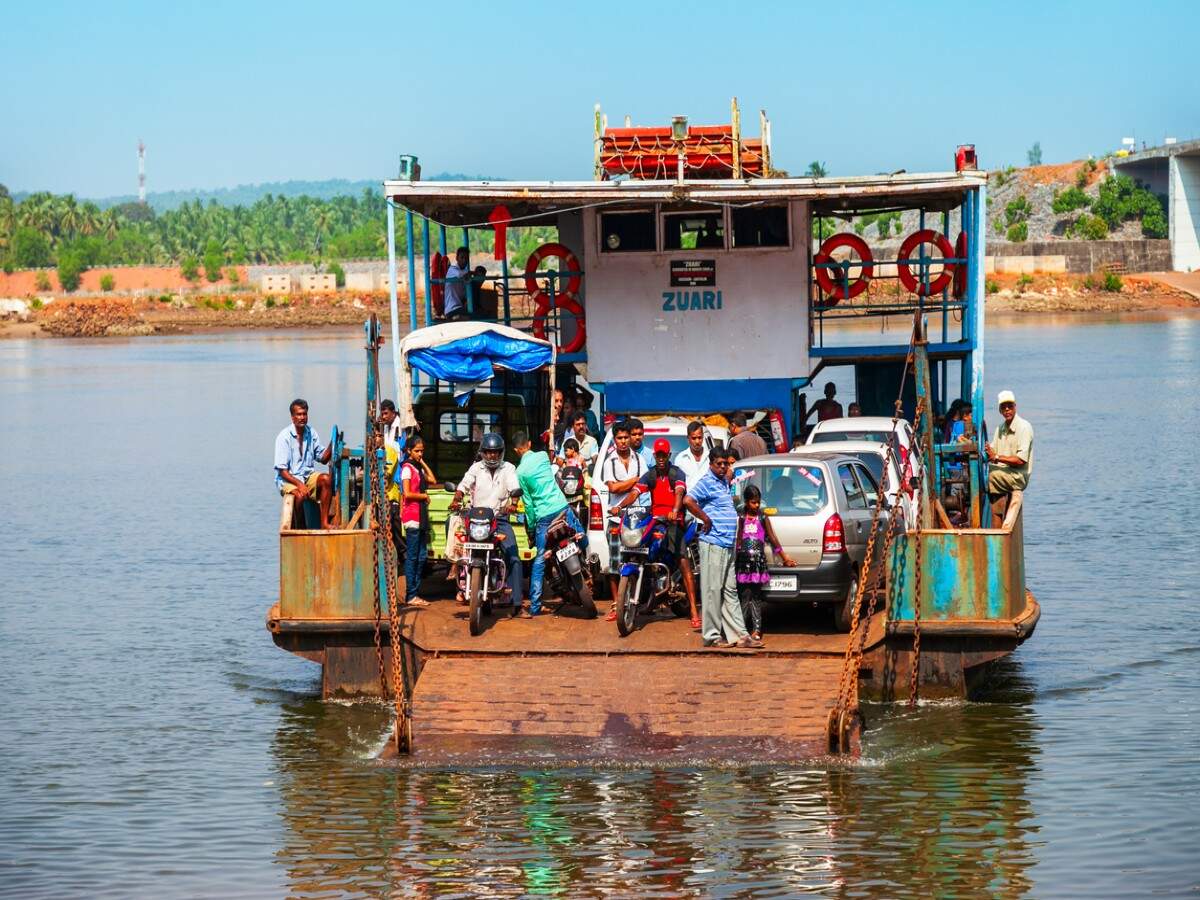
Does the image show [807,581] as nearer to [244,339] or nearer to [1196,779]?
[1196,779]

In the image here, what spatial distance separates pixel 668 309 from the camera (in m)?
19.8

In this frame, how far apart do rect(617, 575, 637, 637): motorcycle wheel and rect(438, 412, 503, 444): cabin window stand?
3.89 metres

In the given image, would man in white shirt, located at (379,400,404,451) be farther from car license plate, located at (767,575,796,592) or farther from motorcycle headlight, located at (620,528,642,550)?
car license plate, located at (767,575,796,592)

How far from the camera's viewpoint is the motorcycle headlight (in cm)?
1417

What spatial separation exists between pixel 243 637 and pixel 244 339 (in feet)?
322

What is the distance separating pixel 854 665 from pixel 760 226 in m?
7.91

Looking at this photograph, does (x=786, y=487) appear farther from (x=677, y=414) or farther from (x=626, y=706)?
(x=677, y=414)

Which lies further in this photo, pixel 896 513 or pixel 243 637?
pixel 243 637

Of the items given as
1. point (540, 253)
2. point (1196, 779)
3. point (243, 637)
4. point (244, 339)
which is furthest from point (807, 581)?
point (244, 339)

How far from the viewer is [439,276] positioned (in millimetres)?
20703

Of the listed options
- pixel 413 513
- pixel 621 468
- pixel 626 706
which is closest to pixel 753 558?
pixel 621 468

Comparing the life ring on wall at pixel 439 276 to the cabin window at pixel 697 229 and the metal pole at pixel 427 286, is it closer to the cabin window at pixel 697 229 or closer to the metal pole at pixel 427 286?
the metal pole at pixel 427 286

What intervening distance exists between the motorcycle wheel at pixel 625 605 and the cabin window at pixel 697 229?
6579 millimetres

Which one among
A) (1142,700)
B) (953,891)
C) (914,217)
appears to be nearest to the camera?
(953,891)
